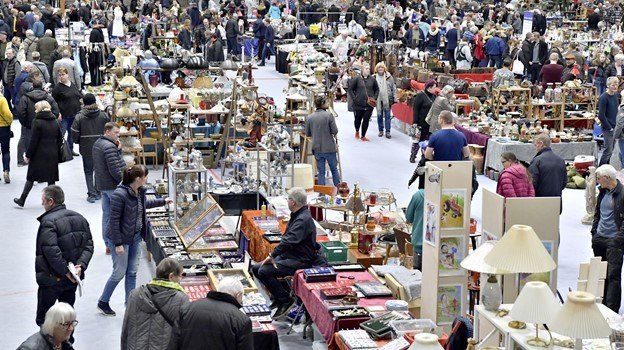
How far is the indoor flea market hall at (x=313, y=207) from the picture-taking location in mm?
7234

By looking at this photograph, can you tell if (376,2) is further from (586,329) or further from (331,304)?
(586,329)

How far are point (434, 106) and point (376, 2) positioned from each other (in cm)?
2207

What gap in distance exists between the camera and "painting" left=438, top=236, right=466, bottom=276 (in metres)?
8.27

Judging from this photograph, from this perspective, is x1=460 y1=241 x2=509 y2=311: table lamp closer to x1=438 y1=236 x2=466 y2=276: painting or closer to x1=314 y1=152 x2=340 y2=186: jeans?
x1=438 y1=236 x2=466 y2=276: painting

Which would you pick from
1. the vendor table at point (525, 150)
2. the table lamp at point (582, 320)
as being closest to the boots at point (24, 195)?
the vendor table at point (525, 150)

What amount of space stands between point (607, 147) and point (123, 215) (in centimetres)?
800

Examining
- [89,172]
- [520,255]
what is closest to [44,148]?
[89,172]

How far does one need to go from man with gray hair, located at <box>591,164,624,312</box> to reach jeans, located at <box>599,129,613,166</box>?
17.7ft

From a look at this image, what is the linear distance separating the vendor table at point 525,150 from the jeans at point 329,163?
242 cm

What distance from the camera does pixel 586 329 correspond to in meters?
5.88

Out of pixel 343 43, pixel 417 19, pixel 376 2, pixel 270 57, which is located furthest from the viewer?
pixel 376 2

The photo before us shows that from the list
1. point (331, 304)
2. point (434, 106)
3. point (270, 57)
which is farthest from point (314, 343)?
point (270, 57)

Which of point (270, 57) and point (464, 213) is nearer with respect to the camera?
point (464, 213)

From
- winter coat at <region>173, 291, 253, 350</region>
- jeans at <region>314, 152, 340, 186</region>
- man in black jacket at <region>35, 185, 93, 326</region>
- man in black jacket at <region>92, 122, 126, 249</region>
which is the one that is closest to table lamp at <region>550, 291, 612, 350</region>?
winter coat at <region>173, 291, 253, 350</region>
